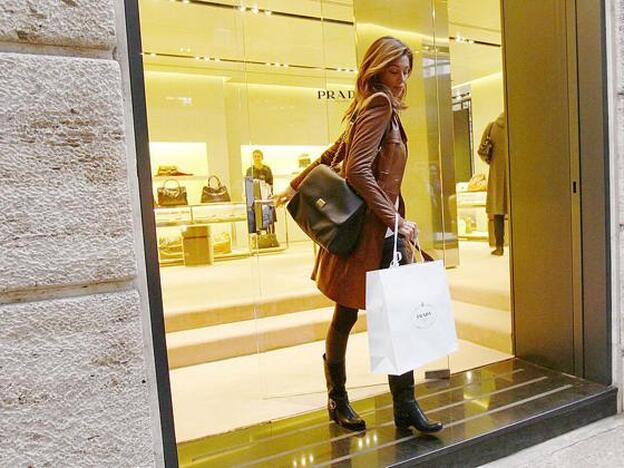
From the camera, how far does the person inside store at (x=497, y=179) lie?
5004 millimetres

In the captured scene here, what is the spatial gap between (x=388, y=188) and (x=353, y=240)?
0.22 metres

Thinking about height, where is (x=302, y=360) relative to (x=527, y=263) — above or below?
below

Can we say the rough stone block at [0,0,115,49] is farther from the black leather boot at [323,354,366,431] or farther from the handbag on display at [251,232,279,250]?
the handbag on display at [251,232,279,250]

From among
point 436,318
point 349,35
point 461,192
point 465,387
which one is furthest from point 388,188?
point 461,192

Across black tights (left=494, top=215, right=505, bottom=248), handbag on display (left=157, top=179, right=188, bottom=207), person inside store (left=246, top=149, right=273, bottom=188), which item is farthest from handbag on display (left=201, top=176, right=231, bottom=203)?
black tights (left=494, top=215, right=505, bottom=248)

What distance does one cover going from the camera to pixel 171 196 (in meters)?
6.15

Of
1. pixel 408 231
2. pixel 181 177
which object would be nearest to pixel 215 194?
pixel 181 177

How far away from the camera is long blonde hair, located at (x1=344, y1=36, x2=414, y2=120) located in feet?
5.51

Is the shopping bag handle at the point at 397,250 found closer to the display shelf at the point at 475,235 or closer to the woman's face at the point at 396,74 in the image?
the woman's face at the point at 396,74

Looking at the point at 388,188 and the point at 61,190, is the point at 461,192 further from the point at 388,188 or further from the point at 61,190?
the point at 61,190

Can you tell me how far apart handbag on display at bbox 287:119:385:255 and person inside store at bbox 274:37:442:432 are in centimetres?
4

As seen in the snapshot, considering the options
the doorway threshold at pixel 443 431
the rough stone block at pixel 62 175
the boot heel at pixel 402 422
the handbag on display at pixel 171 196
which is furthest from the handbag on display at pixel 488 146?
the rough stone block at pixel 62 175

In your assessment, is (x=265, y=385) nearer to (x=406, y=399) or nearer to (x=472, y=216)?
(x=406, y=399)

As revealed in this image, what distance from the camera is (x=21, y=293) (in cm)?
100
